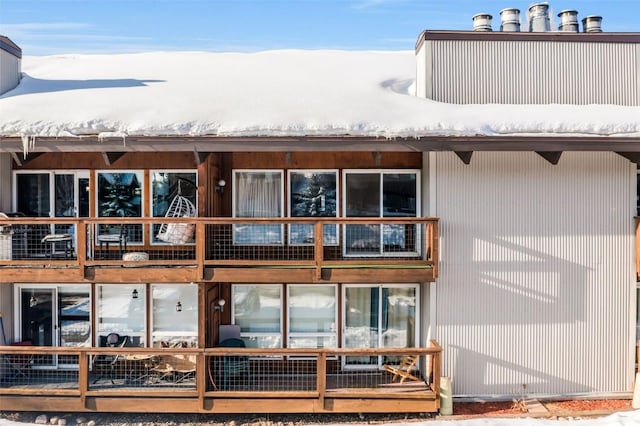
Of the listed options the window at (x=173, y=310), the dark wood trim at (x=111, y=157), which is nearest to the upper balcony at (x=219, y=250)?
the window at (x=173, y=310)

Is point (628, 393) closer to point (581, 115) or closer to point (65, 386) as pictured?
point (581, 115)

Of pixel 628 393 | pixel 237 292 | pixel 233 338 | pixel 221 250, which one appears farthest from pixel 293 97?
pixel 628 393

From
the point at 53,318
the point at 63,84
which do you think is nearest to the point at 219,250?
the point at 53,318

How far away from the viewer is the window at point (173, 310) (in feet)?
35.2

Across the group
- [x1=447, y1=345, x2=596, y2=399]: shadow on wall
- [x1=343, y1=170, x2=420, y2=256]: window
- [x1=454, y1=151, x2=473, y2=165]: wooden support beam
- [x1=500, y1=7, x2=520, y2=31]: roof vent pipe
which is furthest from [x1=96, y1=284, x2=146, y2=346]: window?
[x1=500, y1=7, x2=520, y2=31]: roof vent pipe

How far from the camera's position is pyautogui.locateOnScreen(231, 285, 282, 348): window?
425 inches

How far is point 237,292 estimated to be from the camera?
35.6 ft

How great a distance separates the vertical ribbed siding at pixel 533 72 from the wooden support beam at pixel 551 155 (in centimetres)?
174

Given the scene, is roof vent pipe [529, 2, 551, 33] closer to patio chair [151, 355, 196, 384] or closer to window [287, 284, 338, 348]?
window [287, 284, 338, 348]

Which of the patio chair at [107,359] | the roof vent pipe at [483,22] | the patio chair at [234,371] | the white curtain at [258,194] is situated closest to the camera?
the patio chair at [234,371]

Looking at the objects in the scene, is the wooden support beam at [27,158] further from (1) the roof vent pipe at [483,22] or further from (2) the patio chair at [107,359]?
(1) the roof vent pipe at [483,22]

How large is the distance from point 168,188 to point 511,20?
28.1 feet

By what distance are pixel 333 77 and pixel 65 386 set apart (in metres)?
9.03

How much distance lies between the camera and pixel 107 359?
10469mm
